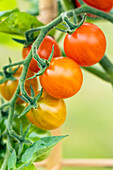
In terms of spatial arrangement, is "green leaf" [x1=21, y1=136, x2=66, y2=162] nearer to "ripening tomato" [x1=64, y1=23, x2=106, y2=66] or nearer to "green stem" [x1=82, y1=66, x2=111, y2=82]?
"ripening tomato" [x1=64, y1=23, x2=106, y2=66]

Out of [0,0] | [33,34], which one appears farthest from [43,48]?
[0,0]

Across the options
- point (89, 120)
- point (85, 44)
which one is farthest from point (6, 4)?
point (89, 120)

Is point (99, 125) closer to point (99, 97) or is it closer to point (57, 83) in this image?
point (99, 97)

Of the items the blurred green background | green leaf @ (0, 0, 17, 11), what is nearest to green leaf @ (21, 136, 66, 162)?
green leaf @ (0, 0, 17, 11)

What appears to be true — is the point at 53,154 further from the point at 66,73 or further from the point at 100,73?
the point at 66,73

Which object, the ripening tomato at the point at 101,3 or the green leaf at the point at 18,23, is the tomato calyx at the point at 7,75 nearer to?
the green leaf at the point at 18,23

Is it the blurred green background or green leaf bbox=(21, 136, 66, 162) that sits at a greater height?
green leaf bbox=(21, 136, 66, 162)
